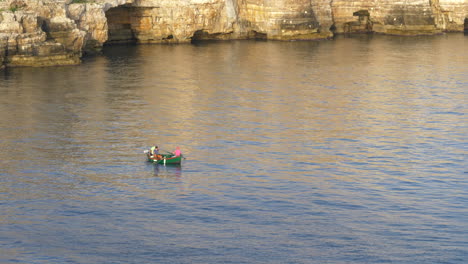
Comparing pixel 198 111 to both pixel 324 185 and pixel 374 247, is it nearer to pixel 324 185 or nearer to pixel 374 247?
pixel 324 185

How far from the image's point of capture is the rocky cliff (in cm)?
7600

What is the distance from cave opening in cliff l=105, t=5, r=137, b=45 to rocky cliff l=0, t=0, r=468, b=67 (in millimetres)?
131

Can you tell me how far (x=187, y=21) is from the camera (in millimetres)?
99625

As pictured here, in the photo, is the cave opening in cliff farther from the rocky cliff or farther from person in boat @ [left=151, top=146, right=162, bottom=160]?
Answer: person in boat @ [left=151, top=146, right=162, bottom=160]

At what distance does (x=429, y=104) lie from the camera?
60656 millimetres

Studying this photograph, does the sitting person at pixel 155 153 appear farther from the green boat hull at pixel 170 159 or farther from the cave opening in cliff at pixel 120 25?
the cave opening in cliff at pixel 120 25

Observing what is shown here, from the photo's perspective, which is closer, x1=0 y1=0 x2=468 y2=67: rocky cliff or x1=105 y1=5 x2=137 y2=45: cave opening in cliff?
x1=0 y1=0 x2=468 y2=67: rocky cliff

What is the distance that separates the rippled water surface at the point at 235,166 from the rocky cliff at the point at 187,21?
11.9ft

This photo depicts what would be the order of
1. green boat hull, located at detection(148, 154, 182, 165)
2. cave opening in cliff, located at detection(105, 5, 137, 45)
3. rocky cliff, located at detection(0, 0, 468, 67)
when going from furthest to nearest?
1. cave opening in cliff, located at detection(105, 5, 137, 45)
2. rocky cliff, located at detection(0, 0, 468, 67)
3. green boat hull, located at detection(148, 154, 182, 165)

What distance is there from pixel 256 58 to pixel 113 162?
149 ft

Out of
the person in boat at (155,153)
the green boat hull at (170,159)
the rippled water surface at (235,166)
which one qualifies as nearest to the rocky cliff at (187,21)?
the rippled water surface at (235,166)

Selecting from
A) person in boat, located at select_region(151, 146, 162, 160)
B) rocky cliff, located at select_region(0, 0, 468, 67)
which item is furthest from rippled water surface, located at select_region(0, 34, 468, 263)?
rocky cliff, located at select_region(0, 0, 468, 67)

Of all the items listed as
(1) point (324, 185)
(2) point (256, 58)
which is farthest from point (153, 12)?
(1) point (324, 185)

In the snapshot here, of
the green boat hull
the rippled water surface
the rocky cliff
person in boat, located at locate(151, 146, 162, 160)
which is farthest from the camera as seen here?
the rocky cliff
